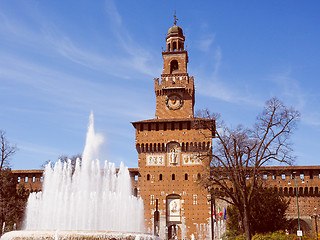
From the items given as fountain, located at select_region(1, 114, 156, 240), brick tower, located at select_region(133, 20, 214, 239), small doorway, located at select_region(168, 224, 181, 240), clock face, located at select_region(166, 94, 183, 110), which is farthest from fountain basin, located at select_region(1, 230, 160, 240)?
clock face, located at select_region(166, 94, 183, 110)

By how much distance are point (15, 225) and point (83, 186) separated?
13.4 meters

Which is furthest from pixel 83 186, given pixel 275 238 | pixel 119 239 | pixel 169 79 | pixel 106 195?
pixel 169 79

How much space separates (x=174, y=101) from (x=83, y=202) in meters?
19.5

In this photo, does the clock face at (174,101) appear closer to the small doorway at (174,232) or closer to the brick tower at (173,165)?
the brick tower at (173,165)

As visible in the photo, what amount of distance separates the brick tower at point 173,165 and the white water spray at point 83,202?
7.28m

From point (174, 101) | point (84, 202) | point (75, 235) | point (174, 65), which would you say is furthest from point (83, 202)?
point (174, 65)

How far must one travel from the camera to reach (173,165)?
40438mm

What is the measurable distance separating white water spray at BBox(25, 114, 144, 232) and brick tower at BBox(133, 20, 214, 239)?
7282 millimetres

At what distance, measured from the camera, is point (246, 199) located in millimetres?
25328

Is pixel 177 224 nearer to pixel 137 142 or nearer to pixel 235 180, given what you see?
pixel 137 142

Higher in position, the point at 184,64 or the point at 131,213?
the point at 184,64

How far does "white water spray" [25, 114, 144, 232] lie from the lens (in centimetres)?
2784

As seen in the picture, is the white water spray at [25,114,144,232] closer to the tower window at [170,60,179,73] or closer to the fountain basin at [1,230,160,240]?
the fountain basin at [1,230,160,240]

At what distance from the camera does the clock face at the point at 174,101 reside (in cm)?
4366
